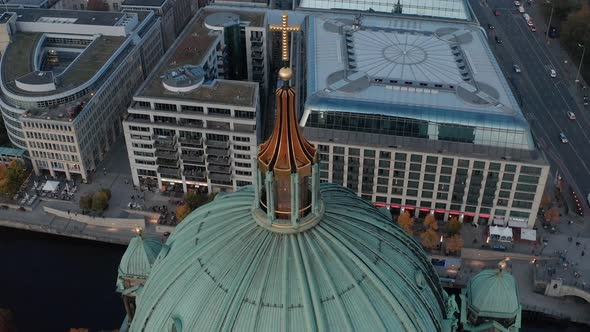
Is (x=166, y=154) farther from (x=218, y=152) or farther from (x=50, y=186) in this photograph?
(x=50, y=186)

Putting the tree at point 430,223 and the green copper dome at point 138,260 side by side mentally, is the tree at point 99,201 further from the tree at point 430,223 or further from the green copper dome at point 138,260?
the tree at point 430,223

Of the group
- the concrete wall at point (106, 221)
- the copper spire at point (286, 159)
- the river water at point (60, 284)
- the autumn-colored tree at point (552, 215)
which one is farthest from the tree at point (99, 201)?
the copper spire at point (286, 159)

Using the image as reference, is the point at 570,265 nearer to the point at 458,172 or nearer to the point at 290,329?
the point at 458,172

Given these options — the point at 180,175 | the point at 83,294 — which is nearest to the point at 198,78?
the point at 180,175

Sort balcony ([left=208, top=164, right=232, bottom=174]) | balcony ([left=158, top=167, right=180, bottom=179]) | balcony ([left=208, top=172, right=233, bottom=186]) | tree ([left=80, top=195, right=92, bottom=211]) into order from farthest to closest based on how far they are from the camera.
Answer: balcony ([left=158, top=167, right=180, bottom=179]) → balcony ([left=208, top=172, right=233, bottom=186]) → balcony ([left=208, top=164, right=232, bottom=174]) → tree ([left=80, top=195, right=92, bottom=211])

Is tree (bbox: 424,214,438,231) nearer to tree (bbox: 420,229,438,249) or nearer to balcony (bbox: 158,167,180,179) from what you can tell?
tree (bbox: 420,229,438,249)

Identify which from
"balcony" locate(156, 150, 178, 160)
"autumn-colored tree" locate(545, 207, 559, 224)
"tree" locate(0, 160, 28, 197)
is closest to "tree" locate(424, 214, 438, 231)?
"autumn-colored tree" locate(545, 207, 559, 224)
